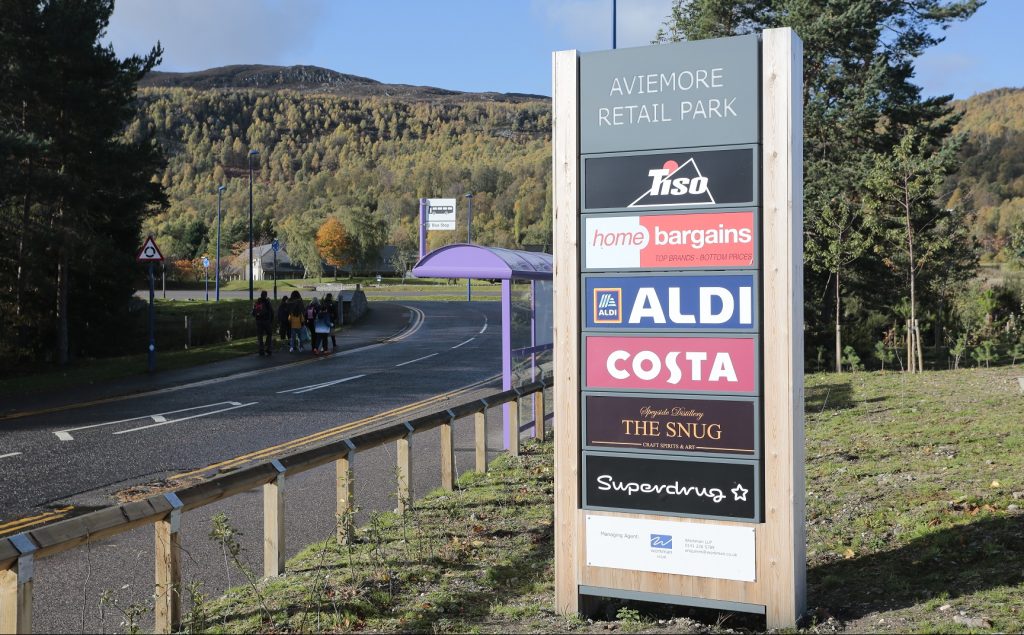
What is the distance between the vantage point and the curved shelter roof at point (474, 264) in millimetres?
11195

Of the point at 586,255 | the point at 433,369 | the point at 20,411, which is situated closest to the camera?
the point at 586,255

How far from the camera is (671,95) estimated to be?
18.3 ft

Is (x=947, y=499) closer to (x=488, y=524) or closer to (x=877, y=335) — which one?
(x=488, y=524)

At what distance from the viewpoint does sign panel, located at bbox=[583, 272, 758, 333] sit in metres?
5.45

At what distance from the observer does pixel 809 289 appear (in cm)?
2866

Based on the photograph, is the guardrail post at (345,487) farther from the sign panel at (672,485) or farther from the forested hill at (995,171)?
the forested hill at (995,171)

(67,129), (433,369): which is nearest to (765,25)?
(433,369)

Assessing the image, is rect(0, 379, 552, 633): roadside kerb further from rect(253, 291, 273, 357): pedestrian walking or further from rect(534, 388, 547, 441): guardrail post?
rect(253, 291, 273, 357): pedestrian walking

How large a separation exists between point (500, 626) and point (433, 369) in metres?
18.3

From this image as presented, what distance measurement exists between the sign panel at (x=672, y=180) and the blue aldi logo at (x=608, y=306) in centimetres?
52

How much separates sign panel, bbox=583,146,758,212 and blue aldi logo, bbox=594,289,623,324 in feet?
1.69

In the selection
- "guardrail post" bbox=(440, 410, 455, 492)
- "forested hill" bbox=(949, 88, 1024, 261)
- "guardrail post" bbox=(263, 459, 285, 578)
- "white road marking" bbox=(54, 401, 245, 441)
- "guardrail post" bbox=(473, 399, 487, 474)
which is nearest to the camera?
"guardrail post" bbox=(263, 459, 285, 578)

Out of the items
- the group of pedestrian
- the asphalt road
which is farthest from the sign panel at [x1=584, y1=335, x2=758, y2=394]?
the group of pedestrian

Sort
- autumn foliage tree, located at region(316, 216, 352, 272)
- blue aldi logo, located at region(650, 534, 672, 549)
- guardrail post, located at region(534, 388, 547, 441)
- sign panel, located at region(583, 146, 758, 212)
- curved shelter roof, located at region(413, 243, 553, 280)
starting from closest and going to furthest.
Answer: sign panel, located at region(583, 146, 758, 212) < blue aldi logo, located at region(650, 534, 672, 549) < curved shelter roof, located at region(413, 243, 553, 280) < guardrail post, located at region(534, 388, 547, 441) < autumn foliage tree, located at region(316, 216, 352, 272)
